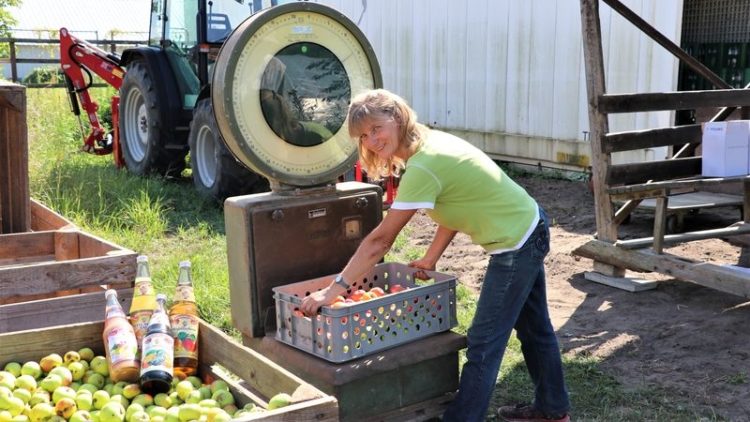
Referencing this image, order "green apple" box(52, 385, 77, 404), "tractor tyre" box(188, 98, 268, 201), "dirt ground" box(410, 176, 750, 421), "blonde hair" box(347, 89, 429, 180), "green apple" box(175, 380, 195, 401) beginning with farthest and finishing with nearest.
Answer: "tractor tyre" box(188, 98, 268, 201), "dirt ground" box(410, 176, 750, 421), "blonde hair" box(347, 89, 429, 180), "green apple" box(175, 380, 195, 401), "green apple" box(52, 385, 77, 404)

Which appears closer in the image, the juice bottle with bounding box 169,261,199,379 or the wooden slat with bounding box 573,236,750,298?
the juice bottle with bounding box 169,261,199,379

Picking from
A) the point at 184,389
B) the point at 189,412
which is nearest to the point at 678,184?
the point at 184,389

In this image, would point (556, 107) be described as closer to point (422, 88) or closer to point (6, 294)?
point (422, 88)

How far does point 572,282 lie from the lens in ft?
18.6

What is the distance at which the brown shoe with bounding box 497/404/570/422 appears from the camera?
11.3ft

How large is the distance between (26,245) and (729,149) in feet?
13.8

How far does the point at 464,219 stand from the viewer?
3.00m

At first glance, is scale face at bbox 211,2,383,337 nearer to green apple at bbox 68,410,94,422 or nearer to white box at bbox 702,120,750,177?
green apple at bbox 68,410,94,422

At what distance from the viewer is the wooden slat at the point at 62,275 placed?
3166mm

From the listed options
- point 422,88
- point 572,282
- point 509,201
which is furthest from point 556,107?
point 509,201

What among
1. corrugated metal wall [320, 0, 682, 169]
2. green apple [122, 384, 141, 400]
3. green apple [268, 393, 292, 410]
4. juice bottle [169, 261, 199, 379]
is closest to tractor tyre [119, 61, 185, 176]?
corrugated metal wall [320, 0, 682, 169]

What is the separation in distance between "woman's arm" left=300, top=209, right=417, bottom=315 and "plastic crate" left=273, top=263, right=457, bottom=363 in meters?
0.05

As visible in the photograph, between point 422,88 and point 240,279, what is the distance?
805 cm

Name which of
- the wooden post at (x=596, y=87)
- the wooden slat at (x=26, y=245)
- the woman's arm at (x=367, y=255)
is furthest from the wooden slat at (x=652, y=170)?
the wooden slat at (x=26, y=245)
